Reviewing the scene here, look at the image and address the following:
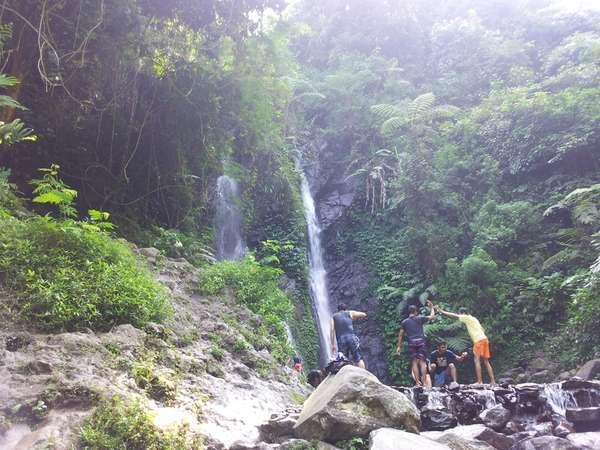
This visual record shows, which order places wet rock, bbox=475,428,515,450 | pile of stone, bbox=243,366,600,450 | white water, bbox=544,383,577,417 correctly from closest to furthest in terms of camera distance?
1. pile of stone, bbox=243,366,600,450
2. wet rock, bbox=475,428,515,450
3. white water, bbox=544,383,577,417

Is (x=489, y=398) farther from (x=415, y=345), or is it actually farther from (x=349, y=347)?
(x=349, y=347)

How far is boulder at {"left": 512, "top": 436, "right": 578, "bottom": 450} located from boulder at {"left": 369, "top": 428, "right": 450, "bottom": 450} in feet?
4.39

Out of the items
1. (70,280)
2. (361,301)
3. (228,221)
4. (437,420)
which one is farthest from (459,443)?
(361,301)

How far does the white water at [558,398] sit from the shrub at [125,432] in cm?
545

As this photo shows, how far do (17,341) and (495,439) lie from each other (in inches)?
193

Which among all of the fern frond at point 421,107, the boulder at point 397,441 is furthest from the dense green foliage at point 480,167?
the boulder at point 397,441

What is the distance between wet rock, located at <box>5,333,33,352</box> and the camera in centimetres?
420

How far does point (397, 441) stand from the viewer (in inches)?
158

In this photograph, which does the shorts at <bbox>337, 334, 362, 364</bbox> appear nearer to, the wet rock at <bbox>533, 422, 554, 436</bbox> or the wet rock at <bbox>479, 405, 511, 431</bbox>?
the wet rock at <bbox>479, 405, 511, 431</bbox>

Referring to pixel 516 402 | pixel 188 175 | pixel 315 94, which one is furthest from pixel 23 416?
pixel 315 94

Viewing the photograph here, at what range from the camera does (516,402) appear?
7113 millimetres

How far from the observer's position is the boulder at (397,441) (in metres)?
3.95

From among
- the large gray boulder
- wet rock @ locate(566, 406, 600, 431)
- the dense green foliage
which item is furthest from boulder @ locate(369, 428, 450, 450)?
the dense green foliage

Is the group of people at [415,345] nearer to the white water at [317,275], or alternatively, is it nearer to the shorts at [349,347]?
the shorts at [349,347]
